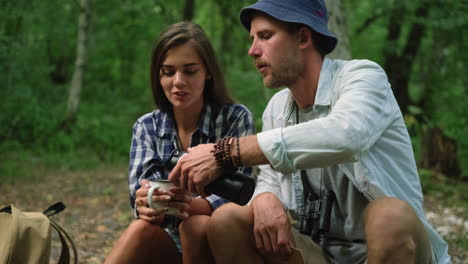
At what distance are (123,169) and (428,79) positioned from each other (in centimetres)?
→ 717

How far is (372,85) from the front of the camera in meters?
2.10

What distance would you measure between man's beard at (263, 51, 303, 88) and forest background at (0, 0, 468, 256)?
2668 millimetres

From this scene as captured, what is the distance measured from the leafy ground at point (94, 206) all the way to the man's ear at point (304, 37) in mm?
2280

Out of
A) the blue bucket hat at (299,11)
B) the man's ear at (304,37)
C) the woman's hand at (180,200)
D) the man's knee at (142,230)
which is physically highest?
the blue bucket hat at (299,11)

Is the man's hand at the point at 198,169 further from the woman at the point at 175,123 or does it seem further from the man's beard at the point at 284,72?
the man's beard at the point at 284,72

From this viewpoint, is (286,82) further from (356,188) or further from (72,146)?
(72,146)

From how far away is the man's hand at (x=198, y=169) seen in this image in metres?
2.03

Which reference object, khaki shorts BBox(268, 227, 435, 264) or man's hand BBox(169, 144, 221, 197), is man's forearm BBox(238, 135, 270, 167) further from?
khaki shorts BBox(268, 227, 435, 264)

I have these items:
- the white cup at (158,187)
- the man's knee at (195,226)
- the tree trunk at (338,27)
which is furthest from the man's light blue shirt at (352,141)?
the tree trunk at (338,27)

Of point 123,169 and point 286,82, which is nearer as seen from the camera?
point 286,82

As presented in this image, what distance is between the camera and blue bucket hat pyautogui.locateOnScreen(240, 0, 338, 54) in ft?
7.45

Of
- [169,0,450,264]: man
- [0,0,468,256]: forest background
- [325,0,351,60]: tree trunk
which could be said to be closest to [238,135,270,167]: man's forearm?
[169,0,450,264]: man

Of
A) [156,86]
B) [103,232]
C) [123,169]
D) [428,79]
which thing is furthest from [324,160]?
[428,79]

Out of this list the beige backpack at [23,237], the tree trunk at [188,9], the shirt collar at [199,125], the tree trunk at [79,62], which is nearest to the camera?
the beige backpack at [23,237]
